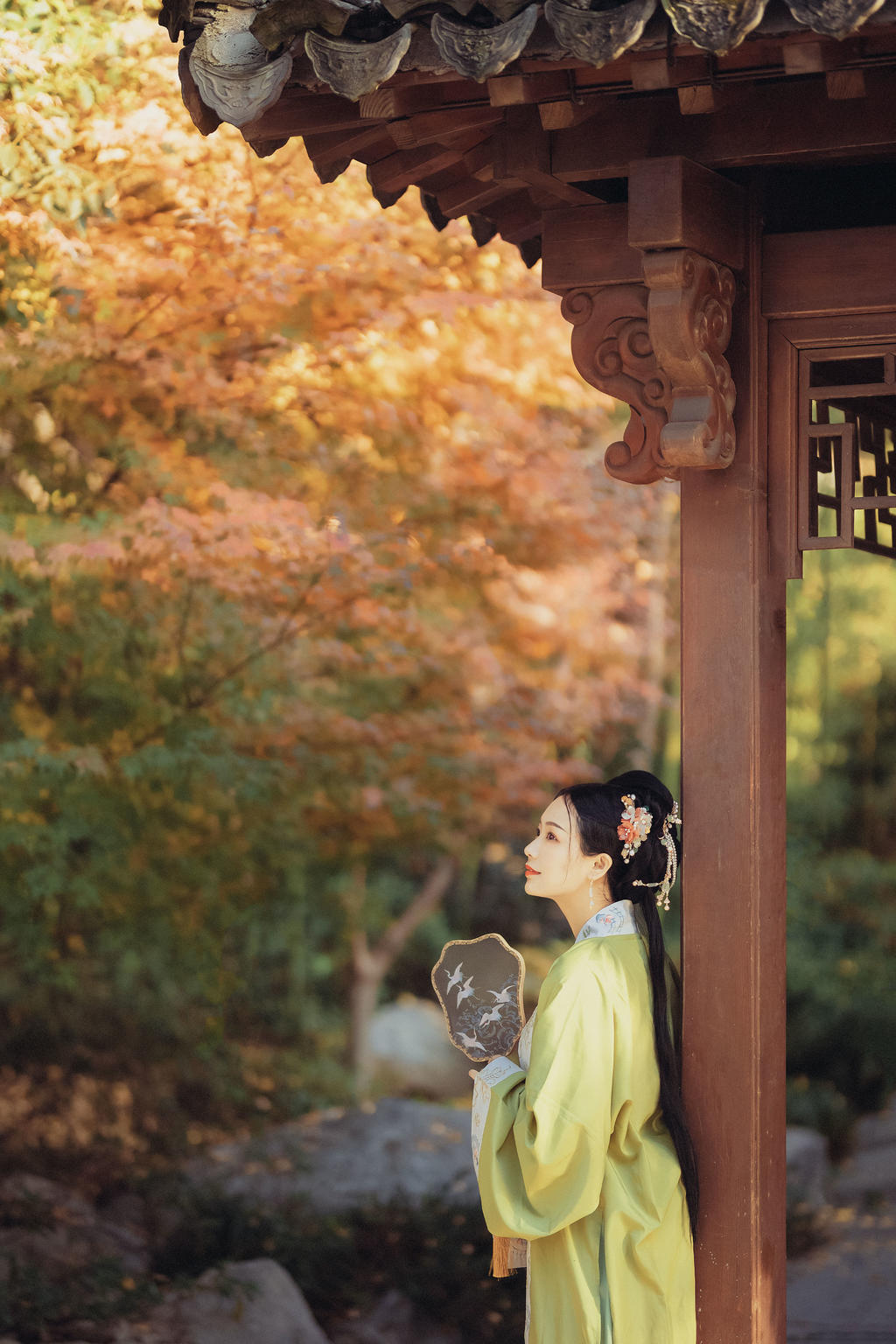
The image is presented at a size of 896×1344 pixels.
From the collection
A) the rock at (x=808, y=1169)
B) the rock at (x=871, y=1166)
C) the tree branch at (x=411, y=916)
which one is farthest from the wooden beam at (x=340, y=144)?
the tree branch at (x=411, y=916)

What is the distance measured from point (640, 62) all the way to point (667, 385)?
1.95 ft

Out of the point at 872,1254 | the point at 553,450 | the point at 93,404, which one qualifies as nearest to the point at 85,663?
the point at 93,404

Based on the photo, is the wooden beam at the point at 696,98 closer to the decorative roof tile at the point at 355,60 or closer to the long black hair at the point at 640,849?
the decorative roof tile at the point at 355,60

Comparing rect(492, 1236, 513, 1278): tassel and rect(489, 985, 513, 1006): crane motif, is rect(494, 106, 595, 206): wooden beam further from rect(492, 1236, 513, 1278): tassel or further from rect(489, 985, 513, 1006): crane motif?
rect(492, 1236, 513, 1278): tassel

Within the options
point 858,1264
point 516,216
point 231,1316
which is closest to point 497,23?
point 516,216

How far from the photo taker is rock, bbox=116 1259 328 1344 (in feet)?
19.2

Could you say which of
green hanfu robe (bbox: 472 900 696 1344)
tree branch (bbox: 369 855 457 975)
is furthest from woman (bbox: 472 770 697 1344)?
tree branch (bbox: 369 855 457 975)

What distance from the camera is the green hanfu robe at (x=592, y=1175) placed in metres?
2.58

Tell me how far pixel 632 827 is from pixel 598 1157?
2.05ft

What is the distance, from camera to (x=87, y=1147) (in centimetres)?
744

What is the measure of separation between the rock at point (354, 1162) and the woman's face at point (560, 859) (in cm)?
486

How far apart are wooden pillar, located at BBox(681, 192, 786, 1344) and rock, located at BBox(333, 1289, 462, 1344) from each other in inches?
158

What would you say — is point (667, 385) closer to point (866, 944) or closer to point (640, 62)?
point (640, 62)

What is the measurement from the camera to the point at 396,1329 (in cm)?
630
